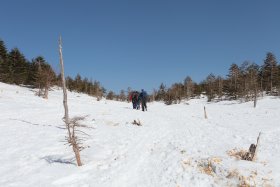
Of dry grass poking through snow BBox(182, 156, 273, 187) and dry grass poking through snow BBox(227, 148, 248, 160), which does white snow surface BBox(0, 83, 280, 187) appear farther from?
dry grass poking through snow BBox(227, 148, 248, 160)

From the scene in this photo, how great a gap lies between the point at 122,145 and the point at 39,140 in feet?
15.9

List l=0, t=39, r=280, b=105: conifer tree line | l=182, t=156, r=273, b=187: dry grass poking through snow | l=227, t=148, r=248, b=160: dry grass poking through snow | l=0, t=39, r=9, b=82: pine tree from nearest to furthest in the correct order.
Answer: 1. l=182, t=156, r=273, b=187: dry grass poking through snow
2. l=227, t=148, r=248, b=160: dry grass poking through snow
3. l=0, t=39, r=280, b=105: conifer tree line
4. l=0, t=39, r=9, b=82: pine tree

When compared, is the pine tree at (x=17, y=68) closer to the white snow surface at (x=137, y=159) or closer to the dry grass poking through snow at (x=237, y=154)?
the white snow surface at (x=137, y=159)

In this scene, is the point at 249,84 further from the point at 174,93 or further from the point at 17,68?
the point at 17,68

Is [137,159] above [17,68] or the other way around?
the other way around

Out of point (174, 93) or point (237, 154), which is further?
point (174, 93)

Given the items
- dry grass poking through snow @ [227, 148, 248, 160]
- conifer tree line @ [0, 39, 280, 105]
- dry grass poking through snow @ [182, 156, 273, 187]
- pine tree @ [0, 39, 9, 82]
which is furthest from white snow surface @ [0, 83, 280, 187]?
pine tree @ [0, 39, 9, 82]

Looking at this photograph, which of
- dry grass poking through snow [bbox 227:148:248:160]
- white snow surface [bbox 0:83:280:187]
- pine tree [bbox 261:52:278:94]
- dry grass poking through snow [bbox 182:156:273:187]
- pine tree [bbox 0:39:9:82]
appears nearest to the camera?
dry grass poking through snow [bbox 182:156:273:187]

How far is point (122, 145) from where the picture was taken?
1406 centimetres

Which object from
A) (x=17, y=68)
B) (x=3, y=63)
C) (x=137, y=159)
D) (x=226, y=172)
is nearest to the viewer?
(x=226, y=172)

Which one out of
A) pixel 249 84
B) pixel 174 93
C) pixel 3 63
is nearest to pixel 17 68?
pixel 3 63

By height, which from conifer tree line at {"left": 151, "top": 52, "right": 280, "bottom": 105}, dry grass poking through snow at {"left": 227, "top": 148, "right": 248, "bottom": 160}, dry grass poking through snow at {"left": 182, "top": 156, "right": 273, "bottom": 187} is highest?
conifer tree line at {"left": 151, "top": 52, "right": 280, "bottom": 105}

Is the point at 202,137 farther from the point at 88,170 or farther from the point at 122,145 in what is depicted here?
the point at 88,170

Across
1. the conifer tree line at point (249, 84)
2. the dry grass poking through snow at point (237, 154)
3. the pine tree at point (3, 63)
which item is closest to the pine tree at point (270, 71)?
the conifer tree line at point (249, 84)
